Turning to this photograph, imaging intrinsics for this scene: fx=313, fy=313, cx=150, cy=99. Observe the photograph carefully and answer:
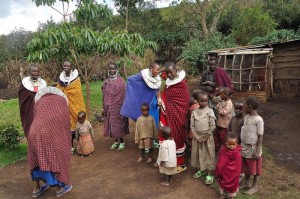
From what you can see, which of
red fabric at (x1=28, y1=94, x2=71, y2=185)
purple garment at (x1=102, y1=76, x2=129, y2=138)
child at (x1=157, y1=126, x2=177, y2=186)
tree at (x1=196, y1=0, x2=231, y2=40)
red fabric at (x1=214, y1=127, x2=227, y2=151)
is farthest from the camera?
tree at (x1=196, y1=0, x2=231, y2=40)

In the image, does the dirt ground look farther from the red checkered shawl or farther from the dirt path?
the red checkered shawl

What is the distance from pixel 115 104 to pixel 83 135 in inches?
33.2

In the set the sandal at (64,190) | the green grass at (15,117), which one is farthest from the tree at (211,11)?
the sandal at (64,190)

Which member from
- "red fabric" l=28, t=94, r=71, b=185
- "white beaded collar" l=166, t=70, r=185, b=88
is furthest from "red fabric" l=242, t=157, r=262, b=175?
"red fabric" l=28, t=94, r=71, b=185

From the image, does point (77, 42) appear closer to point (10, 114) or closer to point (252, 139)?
point (252, 139)

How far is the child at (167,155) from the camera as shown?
4.50 meters

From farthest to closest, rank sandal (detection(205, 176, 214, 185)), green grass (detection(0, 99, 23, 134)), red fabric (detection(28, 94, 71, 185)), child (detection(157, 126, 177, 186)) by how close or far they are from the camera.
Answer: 1. green grass (detection(0, 99, 23, 134))
2. sandal (detection(205, 176, 214, 185))
3. child (detection(157, 126, 177, 186))
4. red fabric (detection(28, 94, 71, 185))

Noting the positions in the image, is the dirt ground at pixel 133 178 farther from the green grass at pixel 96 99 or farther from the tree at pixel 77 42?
the green grass at pixel 96 99

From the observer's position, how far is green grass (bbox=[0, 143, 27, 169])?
19.0 feet

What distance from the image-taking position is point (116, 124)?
20.1 feet

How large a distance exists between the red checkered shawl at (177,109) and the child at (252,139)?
1.01 meters

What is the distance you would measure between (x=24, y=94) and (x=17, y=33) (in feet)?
51.0

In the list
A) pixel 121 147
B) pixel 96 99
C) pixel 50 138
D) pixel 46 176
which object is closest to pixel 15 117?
pixel 96 99

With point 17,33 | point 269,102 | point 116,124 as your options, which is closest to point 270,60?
point 269,102
